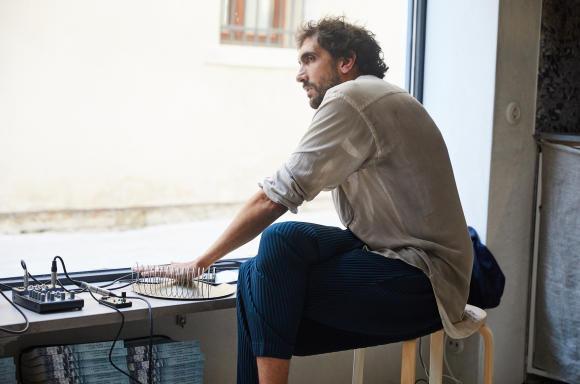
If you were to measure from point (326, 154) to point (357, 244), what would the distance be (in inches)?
10.3

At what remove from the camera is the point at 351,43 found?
89.6 inches

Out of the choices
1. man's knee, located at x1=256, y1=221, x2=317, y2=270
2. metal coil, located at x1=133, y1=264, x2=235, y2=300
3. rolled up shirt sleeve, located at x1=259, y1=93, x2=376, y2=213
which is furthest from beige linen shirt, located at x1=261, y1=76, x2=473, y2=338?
metal coil, located at x1=133, y1=264, x2=235, y2=300

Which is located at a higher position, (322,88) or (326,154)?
(322,88)

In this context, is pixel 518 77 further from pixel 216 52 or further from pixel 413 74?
pixel 216 52

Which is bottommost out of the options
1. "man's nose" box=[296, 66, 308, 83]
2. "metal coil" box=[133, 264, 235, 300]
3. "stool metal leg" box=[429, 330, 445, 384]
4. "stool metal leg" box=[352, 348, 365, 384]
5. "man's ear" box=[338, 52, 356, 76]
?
"stool metal leg" box=[352, 348, 365, 384]

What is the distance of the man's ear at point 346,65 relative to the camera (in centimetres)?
229

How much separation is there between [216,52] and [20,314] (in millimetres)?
1202

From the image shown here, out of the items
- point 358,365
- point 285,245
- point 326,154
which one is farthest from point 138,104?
point 358,365

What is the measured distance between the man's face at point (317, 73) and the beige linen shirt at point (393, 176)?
8.7 inches

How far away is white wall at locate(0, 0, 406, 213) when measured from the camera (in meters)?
2.40

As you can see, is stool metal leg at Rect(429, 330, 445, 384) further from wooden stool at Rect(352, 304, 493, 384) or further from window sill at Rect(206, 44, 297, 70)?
window sill at Rect(206, 44, 297, 70)

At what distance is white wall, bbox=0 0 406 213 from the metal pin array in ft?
1.37

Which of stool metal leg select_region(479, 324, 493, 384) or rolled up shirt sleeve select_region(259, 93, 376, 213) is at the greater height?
rolled up shirt sleeve select_region(259, 93, 376, 213)

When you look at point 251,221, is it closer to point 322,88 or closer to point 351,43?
point 322,88
